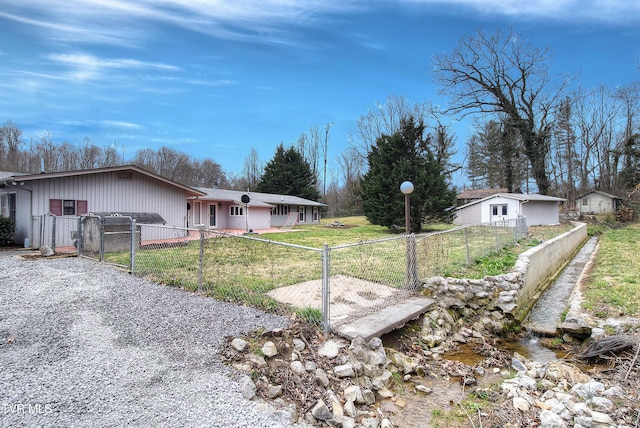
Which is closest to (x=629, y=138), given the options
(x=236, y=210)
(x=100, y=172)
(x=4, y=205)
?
(x=236, y=210)

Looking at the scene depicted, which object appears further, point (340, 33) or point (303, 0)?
point (340, 33)

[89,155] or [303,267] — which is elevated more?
[89,155]

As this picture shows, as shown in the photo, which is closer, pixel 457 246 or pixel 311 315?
pixel 311 315

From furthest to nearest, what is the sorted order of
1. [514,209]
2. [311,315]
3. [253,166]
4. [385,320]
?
[253,166] < [514,209] < [385,320] < [311,315]

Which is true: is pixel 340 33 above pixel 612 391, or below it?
above

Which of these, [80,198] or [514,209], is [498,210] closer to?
[514,209]

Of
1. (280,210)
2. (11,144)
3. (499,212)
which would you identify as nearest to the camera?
(499,212)

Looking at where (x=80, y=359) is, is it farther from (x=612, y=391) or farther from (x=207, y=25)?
(x=207, y=25)

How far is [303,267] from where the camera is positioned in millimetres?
8391

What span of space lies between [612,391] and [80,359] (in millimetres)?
5448

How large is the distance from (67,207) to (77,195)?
527 millimetres

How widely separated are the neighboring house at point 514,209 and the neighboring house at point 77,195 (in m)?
22.5

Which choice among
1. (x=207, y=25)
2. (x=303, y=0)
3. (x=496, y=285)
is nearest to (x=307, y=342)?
(x=496, y=285)

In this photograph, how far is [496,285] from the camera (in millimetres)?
6902
